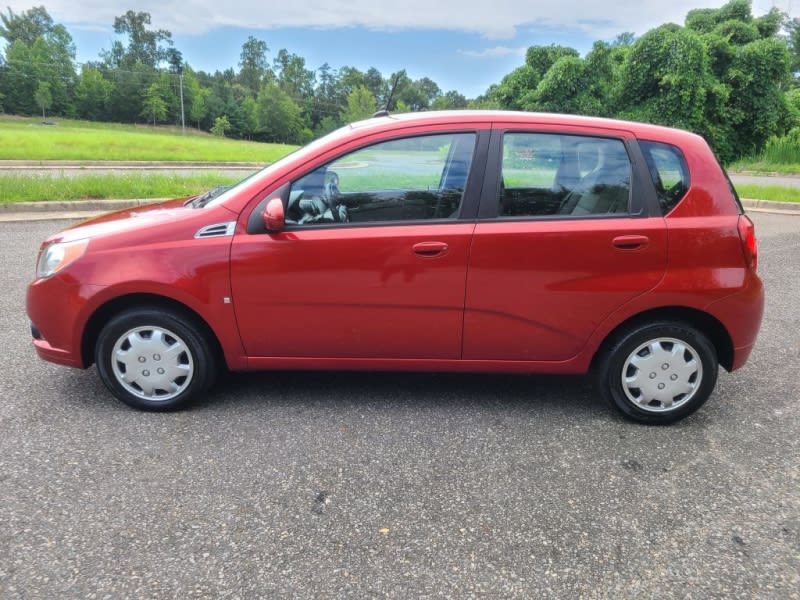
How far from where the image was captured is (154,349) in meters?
3.38

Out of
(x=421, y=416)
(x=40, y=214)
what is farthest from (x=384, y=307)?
(x=40, y=214)

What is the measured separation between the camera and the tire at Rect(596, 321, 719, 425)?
3326mm

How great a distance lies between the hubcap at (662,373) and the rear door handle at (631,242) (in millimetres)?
546

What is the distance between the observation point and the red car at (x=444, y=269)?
3242 mm

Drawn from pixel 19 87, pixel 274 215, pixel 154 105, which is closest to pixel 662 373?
pixel 274 215

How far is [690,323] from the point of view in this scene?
3391mm

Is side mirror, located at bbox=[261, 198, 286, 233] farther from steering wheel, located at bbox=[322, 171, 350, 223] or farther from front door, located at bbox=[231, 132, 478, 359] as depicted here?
steering wheel, located at bbox=[322, 171, 350, 223]

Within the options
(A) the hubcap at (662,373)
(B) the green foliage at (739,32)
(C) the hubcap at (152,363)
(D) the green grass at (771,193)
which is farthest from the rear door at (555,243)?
(B) the green foliage at (739,32)

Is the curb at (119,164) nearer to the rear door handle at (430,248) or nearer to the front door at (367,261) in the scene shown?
the front door at (367,261)

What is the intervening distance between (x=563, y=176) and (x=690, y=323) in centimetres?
111

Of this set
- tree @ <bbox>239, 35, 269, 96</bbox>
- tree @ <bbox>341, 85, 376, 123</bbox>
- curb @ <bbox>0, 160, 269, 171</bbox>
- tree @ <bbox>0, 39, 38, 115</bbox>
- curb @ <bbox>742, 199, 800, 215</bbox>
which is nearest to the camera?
curb @ <bbox>742, 199, 800, 215</bbox>

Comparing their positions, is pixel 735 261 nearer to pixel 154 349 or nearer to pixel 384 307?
pixel 384 307

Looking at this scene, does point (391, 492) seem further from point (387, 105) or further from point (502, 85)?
point (502, 85)

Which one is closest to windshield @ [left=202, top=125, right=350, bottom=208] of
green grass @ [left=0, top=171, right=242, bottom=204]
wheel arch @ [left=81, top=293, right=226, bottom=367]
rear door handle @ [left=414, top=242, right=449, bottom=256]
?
wheel arch @ [left=81, top=293, right=226, bottom=367]
